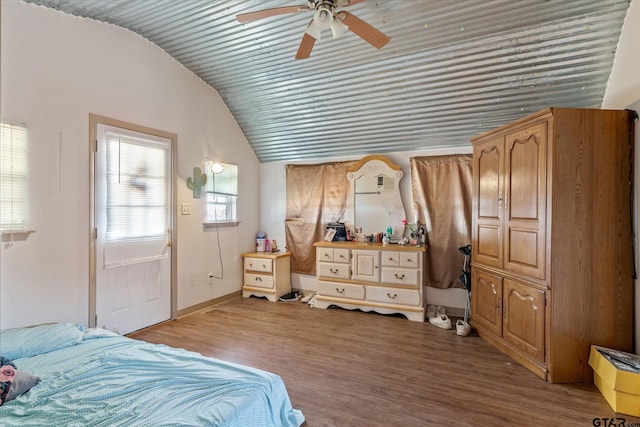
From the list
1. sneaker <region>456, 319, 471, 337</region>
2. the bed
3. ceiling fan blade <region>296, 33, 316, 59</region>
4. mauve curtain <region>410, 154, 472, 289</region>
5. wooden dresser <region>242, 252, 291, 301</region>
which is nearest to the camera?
the bed

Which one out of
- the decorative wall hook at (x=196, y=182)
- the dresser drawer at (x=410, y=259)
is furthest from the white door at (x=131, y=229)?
the dresser drawer at (x=410, y=259)

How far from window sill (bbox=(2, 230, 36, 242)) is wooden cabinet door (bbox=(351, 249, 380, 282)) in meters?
3.16

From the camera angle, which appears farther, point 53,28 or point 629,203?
point 53,28

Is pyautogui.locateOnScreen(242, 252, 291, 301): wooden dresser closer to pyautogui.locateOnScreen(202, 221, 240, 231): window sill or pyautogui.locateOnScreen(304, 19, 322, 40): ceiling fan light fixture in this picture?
pyautogui.locateOnScreen(202, 221, 240, 231): window sill

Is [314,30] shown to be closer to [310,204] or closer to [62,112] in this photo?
[62,112]

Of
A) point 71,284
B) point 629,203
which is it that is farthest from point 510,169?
point 71,284

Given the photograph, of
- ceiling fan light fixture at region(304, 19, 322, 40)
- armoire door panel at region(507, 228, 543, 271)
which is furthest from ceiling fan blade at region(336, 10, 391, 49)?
armoire door panel at region(507, 228, 543, 271)

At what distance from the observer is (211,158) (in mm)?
4324

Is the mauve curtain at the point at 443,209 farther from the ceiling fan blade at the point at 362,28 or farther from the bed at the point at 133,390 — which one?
the bed at the point at 133,390

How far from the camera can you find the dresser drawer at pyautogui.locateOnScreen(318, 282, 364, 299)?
13.6ft

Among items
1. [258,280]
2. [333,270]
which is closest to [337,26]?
[333,270]

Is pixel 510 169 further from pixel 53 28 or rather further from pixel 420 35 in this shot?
pixel 53 28

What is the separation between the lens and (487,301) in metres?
3.26

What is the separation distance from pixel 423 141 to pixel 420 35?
1.45 m
